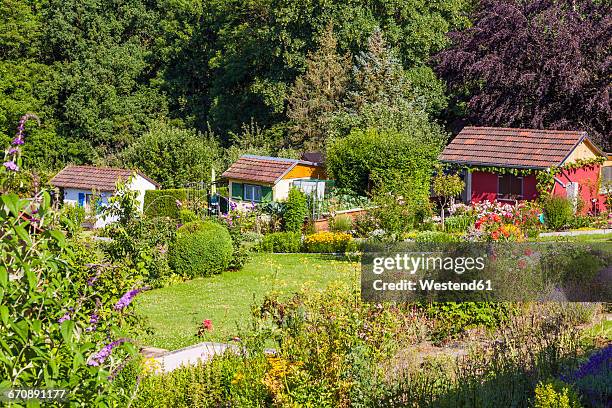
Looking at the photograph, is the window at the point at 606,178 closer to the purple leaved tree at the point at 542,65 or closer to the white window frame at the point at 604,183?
the white window frame at the point at 604,183

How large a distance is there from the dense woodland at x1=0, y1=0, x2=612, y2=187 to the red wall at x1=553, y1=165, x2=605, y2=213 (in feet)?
17.1

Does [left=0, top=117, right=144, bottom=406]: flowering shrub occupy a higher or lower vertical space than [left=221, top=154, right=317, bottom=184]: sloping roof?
lower

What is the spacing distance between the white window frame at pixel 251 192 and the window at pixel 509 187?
8.50 meters

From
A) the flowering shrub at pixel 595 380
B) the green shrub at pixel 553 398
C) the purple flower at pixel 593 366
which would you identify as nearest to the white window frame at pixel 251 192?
the purple flower at pixel 593 366

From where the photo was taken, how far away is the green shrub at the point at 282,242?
25625mm

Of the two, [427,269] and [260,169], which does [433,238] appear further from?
[260,169]

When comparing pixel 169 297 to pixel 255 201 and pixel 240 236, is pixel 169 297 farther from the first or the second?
pixel 255 201

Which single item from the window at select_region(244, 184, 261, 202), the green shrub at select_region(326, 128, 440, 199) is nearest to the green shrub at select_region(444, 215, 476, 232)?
the green shrub at select_region(326, 128, 440, 199)

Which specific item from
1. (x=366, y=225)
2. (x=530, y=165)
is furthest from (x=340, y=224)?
(x=530, y=165)

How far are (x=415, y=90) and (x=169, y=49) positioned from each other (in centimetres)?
1701

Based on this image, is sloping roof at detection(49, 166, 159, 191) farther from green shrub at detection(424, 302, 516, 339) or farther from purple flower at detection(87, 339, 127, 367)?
purple flower at detection(87, 339, 127, 367)

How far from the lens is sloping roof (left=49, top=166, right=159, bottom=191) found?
32.3m

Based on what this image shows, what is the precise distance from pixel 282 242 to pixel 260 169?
7.34m

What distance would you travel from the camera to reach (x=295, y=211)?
90.3 ft
